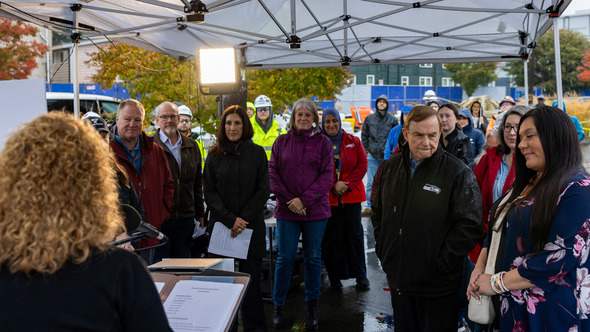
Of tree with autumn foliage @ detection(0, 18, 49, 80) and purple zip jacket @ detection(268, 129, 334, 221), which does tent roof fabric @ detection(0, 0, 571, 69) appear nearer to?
purple zip jacket @ detection(268, 129, 334, 221)

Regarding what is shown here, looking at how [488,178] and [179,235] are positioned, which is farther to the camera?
[179,235]

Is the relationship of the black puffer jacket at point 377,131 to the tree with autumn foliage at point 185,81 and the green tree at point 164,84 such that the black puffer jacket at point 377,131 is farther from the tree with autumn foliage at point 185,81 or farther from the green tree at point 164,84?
the green tree at point 164,84

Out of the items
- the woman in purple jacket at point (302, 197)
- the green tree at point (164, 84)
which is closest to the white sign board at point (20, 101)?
the woman in purple jacket at point (302, 197)

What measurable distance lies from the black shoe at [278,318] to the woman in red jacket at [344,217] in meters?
1.18

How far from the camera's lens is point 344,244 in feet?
19.4

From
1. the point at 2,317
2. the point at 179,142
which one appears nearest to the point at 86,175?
the point at 2,317

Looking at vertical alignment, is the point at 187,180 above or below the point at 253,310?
above

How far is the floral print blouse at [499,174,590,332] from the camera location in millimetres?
2344

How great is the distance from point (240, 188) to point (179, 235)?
94 centimetres

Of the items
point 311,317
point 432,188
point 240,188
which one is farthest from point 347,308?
point 432,188

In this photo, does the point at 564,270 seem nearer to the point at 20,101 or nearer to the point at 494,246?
the point at 494,246

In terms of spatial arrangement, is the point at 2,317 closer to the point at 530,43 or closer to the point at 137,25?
the point at 137,25

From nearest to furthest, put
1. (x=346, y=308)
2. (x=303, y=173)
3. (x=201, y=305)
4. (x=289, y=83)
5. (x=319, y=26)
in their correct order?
(x=201, y=305), (x=303, y=173), (x=346, y=308), (x=319, y=26), (x=289, y=83)

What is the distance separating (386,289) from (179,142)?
2.73m
